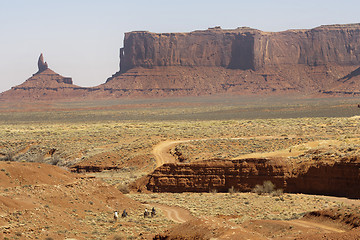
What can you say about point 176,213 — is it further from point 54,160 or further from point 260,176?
point 54,160

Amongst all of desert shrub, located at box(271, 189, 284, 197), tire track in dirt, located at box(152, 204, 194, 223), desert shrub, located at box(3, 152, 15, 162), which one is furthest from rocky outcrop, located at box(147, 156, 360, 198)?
desert shrub, located at box(3, 152, 15, 162)

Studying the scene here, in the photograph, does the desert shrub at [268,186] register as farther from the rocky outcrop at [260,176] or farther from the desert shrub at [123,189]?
the desert shrub at [123,189]

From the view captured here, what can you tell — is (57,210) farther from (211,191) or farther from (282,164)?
(282,164)

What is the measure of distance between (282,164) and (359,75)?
156 metres

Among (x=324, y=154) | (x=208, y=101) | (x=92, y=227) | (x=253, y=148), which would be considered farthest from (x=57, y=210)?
(x=208, y=101)

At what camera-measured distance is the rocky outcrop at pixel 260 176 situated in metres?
32.3

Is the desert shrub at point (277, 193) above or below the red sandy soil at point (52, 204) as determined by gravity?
below

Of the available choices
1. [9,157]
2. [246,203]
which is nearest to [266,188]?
[246,203]

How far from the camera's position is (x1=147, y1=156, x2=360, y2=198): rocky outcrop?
3230 centimetres

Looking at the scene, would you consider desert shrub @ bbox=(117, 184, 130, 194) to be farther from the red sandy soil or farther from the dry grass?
the red sandy soil

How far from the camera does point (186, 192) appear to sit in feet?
121

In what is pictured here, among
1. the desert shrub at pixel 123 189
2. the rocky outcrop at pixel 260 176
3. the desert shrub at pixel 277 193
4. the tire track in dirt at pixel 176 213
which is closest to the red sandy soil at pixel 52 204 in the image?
the tire track in dirt at pixel 176 213

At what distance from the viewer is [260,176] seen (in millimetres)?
35719

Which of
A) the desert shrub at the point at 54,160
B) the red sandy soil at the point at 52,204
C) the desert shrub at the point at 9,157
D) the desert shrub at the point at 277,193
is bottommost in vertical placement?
the desert shrub at the point at 54,160
